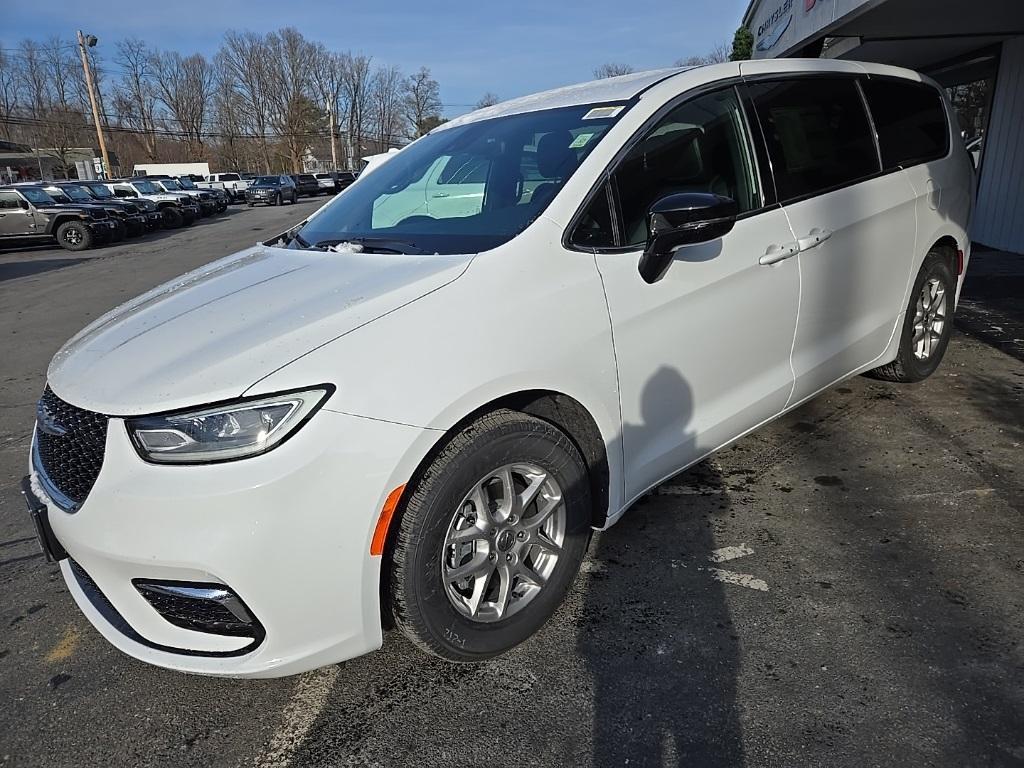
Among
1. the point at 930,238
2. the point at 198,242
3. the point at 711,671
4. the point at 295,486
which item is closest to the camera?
the point at 295,486

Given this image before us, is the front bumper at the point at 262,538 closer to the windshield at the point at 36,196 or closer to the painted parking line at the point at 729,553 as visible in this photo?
the painted parking line at the point at 729,553

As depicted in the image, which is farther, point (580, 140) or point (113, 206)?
point (113, 206)

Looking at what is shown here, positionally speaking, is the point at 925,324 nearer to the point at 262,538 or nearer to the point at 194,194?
the point at 262,538

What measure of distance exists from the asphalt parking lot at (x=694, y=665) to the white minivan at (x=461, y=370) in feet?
0.81

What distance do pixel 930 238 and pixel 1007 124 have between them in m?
7.54

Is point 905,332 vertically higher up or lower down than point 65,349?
lower down

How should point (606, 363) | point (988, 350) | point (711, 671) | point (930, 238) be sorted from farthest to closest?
point (988, 350) → point (930, 238) → point (606, 363) → point (711, 671)

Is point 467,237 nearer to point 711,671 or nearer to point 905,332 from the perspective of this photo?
point 711,671

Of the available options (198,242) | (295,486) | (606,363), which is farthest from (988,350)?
(198,242)

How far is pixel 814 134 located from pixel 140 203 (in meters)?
23.6

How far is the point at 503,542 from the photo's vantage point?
7.53 feet

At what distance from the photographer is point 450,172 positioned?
320 centimetres

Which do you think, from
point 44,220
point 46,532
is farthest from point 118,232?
point 46,532

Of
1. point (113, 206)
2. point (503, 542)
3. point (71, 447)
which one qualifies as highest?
point (113, 206)
